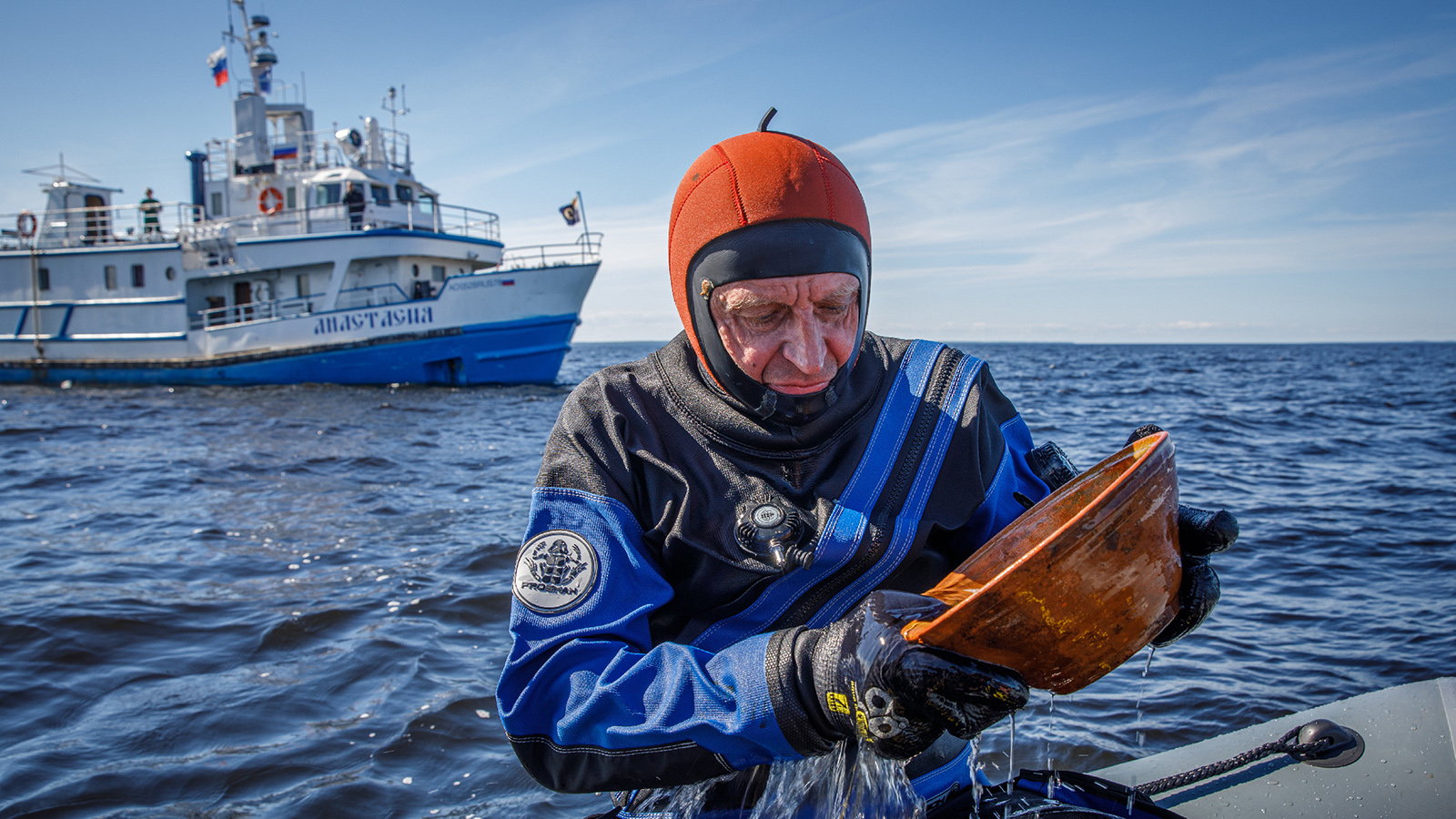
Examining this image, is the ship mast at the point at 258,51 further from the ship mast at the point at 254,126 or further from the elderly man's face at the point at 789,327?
the elderly man's face at the point at 789,327

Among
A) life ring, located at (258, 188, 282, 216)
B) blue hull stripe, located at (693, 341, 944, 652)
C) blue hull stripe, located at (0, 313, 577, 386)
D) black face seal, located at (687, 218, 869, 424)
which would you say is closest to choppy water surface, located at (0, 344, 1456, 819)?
blue hull stripe, located at (693, 341, 944, 652)

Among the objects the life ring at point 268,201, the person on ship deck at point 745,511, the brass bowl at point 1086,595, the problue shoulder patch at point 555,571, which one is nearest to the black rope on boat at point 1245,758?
the person on ship deck at point 745,511

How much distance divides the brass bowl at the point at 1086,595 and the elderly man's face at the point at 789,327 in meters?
0.56

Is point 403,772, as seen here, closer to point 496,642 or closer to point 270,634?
point 496,642

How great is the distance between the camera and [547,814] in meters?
3.19

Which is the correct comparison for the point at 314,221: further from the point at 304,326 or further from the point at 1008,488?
the point at 1008,488

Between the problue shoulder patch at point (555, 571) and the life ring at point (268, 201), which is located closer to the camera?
the problue shoulder patch at point (555, 571)

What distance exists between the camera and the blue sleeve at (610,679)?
1393mm

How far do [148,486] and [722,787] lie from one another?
31.3 ft

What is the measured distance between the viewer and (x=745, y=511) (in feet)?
5.56

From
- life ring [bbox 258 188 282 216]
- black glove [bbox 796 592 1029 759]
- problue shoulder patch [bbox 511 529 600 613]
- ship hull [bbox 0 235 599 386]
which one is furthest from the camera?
life ring [bbox 258 188 282 216]

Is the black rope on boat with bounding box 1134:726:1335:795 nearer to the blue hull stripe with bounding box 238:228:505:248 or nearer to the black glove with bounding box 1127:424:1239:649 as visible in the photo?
the black glove with bounding box 1127:424:1239:649

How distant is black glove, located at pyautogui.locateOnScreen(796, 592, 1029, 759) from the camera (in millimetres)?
1216

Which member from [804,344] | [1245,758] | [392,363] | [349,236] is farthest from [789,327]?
[349,236]
